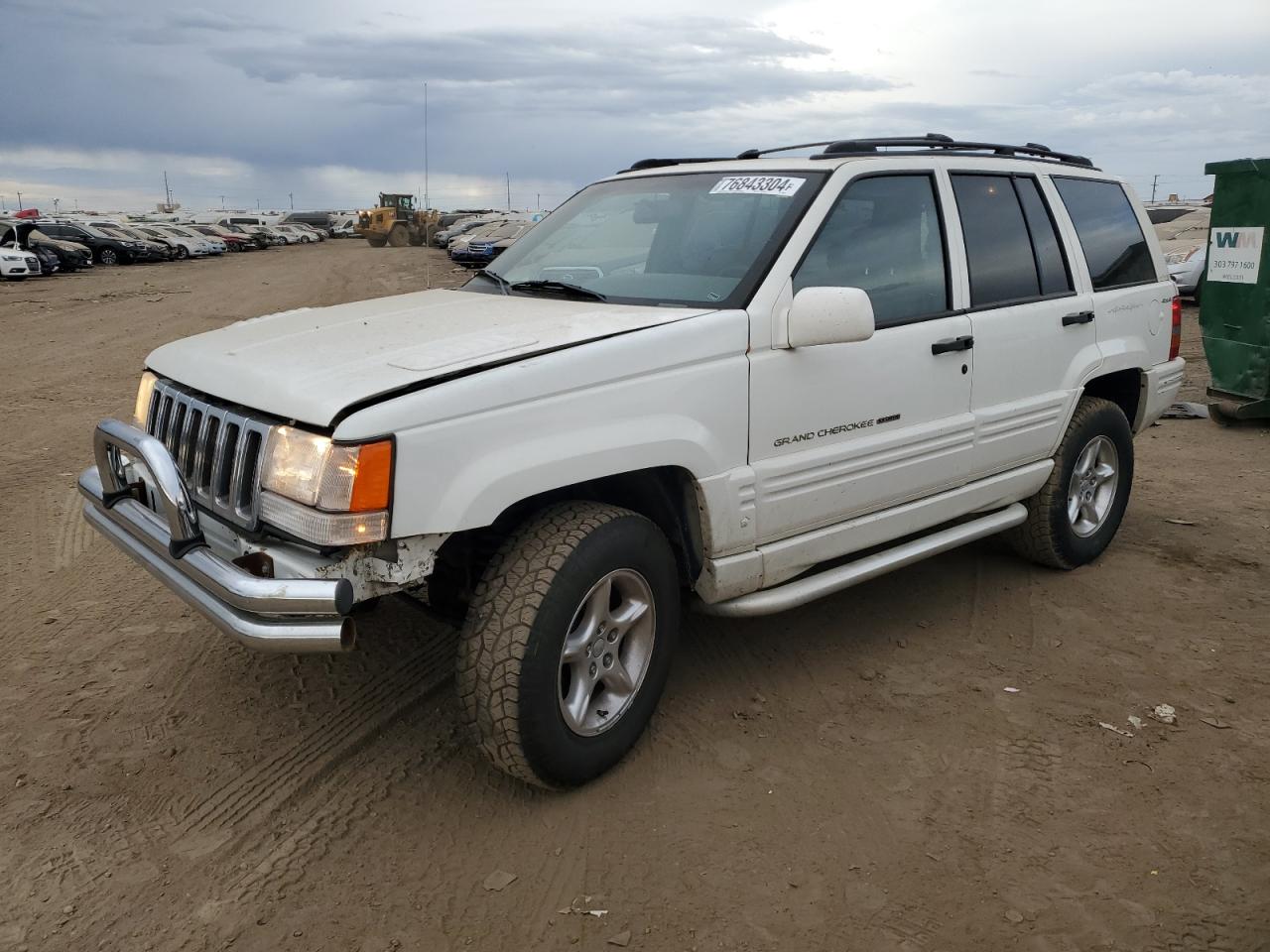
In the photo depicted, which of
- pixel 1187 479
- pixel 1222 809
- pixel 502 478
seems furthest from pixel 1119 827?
pixel 1187 479

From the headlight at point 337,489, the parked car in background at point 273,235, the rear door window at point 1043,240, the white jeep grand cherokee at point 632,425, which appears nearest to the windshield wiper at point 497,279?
the white jeep grand cherokee at point 632,425

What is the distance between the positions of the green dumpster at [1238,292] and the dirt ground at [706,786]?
416 cm

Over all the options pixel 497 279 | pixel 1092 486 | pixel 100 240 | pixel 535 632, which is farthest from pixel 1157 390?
pixel 100 240

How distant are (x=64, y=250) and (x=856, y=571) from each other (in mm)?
29685

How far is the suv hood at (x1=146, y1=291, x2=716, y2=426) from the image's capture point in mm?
2793

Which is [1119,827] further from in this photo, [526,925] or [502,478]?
[502,478]

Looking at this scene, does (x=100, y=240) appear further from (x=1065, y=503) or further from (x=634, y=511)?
(x=634, y=511)

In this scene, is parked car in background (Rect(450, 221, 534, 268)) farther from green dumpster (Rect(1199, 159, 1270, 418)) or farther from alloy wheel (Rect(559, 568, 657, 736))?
alloy wheel (Rect(559, 568, 657, 736))

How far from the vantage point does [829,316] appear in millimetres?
3277

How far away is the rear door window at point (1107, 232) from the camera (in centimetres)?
487

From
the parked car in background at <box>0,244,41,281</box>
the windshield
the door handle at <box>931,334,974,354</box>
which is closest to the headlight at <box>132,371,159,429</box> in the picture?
the windshield

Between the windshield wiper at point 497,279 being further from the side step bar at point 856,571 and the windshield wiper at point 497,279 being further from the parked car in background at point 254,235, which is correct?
the parked car in background at point 254,235

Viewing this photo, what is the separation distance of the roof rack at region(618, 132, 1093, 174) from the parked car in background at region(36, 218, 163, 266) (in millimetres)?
31562

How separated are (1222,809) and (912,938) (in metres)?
1.25
